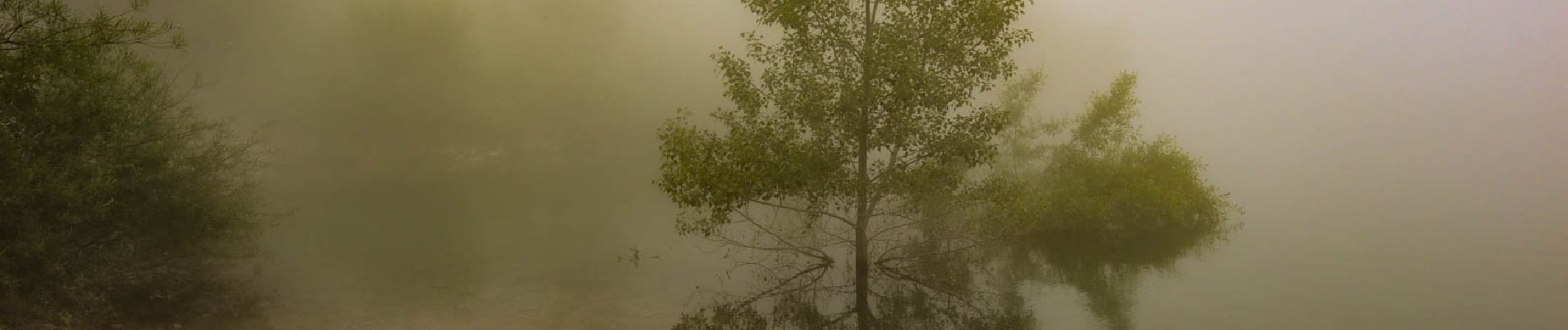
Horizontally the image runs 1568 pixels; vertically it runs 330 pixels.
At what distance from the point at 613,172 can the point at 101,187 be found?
83583 mm

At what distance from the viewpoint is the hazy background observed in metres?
35.2

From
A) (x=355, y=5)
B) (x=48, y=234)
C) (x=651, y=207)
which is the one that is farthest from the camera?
(x=355, y=5)

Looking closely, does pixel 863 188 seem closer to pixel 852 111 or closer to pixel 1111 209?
pixel 852 111

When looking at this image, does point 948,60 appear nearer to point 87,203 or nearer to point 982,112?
point 982,112

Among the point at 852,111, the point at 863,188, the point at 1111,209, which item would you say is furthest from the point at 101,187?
the point at 1111,209

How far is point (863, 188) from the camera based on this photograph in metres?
33.2

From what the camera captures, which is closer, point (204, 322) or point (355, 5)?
point (204, 322)

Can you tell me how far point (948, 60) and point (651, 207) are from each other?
47.8m

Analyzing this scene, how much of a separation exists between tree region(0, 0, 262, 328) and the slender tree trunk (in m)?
19.8

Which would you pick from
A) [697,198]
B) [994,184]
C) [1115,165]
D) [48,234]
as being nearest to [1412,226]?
[1115,165]

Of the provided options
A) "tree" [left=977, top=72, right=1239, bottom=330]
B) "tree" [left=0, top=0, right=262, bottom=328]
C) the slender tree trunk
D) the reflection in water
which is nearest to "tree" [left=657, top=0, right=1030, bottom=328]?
the slender tree trunk

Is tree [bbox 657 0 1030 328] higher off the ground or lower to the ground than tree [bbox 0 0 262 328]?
higher

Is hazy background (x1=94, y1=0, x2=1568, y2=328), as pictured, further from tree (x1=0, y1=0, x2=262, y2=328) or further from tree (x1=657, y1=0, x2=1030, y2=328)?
tree (x1=657, y1=0, x2=1030, y2=328)

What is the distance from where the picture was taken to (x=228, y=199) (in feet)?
128
